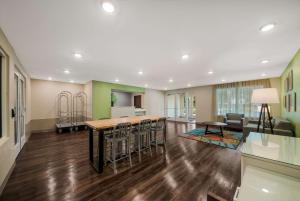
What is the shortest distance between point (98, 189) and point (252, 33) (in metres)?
3.67

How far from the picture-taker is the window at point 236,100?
6.31 metres

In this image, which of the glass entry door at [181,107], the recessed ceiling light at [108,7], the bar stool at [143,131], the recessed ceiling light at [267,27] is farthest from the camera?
the glass entry door at [181,107]

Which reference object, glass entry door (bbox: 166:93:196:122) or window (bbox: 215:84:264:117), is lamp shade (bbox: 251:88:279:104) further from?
glass entry door (bbox: 166:93:196:122)

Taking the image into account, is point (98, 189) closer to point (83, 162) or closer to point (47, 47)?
point (83, 162)

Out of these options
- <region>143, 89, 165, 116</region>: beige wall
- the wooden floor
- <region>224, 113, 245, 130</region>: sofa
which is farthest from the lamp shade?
<region>143, 89, 165, 116</region>: beige wall

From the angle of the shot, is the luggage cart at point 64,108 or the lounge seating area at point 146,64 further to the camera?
the luggage cart at point 64,108

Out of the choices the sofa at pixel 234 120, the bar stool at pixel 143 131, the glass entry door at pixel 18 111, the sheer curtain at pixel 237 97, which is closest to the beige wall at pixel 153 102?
the sheer curtain at pixel 237 97

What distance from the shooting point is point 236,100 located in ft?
22.3

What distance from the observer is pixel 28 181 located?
7.14 feet

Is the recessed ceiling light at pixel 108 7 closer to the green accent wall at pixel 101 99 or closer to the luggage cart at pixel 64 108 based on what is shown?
the green accent wall at pixel 101 99

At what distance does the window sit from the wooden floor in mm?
4243

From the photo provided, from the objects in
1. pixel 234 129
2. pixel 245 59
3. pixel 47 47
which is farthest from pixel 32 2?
pixel 234 129

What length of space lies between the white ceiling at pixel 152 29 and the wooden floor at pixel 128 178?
2574mm

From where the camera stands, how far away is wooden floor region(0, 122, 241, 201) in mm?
1875
